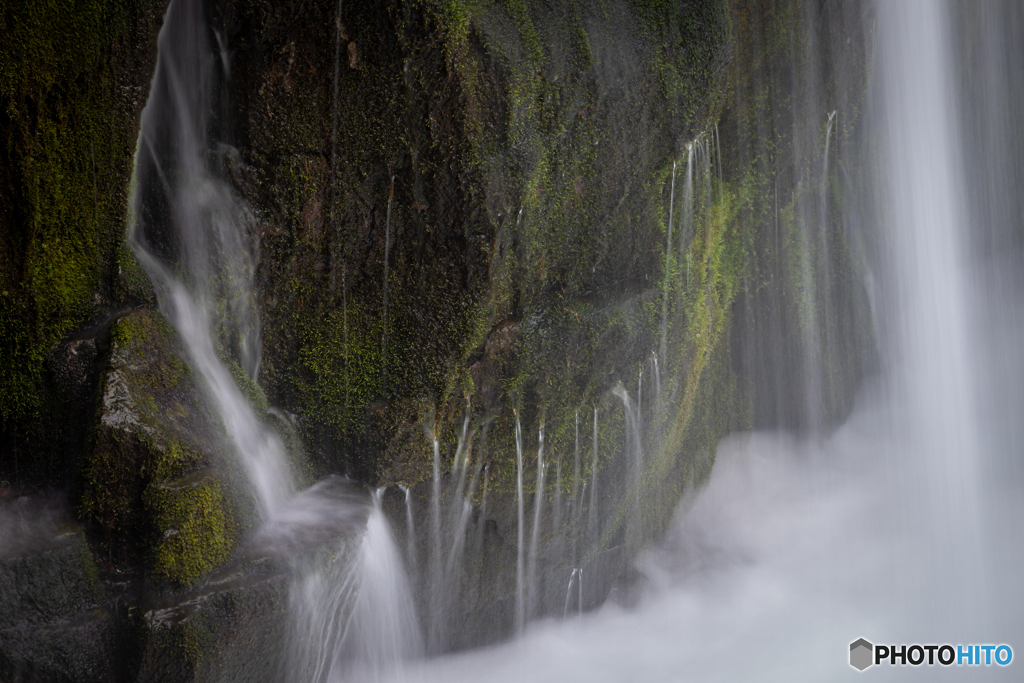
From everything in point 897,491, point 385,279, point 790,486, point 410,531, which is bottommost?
point 897,491

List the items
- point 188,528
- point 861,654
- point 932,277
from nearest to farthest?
point 188,528 → point 861,654 → point 932,277

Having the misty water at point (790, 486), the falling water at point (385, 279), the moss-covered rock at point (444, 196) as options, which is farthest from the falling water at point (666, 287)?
the falling water at point (385, 279)

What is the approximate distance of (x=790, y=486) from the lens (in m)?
7.39

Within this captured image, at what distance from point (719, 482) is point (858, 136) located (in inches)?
147

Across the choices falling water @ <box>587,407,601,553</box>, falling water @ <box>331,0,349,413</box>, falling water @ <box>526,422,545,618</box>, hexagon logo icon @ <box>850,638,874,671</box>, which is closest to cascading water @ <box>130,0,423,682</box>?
falling water @ <box>331,0,349,413</box>

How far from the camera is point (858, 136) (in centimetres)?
634

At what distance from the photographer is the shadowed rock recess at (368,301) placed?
2971 millimetres

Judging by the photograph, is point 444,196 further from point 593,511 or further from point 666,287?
point 593,511

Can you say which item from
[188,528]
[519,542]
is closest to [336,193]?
[188,528]

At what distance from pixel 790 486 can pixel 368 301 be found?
18.4 ft

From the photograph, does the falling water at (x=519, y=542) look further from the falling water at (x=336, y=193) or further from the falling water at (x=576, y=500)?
the falling water at (x=336, y=193)

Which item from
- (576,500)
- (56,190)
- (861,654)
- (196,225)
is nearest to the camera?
(56,190)

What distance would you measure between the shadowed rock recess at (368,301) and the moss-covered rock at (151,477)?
0.04 feet

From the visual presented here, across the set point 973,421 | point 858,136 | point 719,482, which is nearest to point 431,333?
point 719,482
